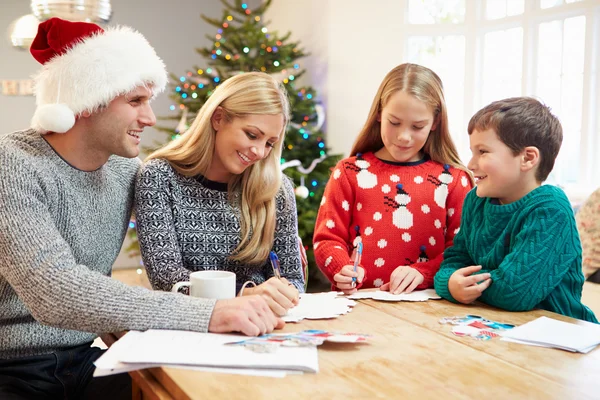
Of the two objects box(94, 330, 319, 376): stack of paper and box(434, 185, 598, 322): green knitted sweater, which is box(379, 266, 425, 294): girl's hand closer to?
box(434, 185, 598, 322): green knitted sweater

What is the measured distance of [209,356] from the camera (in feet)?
3.73

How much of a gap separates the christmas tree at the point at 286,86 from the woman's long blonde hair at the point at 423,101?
2514 millimetres

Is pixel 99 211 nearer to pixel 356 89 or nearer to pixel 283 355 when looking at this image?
pixel 283 355

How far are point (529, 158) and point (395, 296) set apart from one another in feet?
1.61

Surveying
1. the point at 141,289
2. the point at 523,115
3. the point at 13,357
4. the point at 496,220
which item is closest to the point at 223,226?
the point at 141,289

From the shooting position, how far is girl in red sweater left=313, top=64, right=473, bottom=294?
6.60 ft

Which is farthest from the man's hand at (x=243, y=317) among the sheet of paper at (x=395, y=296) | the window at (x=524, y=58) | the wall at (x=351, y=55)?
the wall at (x=351, y=55)

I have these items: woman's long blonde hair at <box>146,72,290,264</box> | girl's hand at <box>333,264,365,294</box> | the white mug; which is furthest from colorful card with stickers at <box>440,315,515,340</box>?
woman's long blonde hair at <box>146,72,290,264</box>

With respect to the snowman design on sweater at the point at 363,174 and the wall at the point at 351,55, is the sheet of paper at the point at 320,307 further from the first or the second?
the wall at the point at 351,55

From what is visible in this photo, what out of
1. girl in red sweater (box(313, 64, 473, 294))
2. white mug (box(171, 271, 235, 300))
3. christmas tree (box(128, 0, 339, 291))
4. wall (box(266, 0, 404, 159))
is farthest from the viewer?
wall (box(266, 0, 404, 159))

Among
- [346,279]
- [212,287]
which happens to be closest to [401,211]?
[346,279]

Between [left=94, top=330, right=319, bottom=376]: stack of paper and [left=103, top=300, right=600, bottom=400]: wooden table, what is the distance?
0.08 feet

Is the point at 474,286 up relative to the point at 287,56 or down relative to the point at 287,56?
down

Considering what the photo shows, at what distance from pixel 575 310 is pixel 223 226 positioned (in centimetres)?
95
